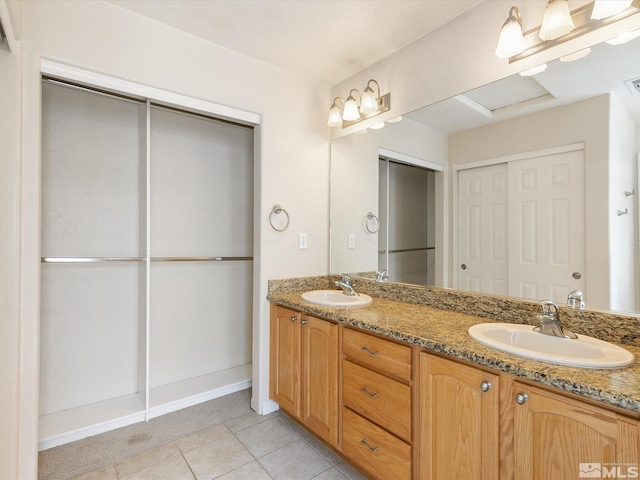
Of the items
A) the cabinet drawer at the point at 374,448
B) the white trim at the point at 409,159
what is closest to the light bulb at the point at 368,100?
the white trim at the point at 409,159

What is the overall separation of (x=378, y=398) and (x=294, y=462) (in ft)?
2.29

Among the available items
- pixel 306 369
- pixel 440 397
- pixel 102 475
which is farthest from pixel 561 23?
pixel 102 475

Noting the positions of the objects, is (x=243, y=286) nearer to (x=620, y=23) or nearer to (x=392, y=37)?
(x=392, y=37)

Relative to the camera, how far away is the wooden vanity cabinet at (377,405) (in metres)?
1.40

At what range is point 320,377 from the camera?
1.86 metres

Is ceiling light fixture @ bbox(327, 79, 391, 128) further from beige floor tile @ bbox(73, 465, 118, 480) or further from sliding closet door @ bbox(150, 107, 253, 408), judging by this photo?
beige floor tile @ bbox(73, 465, 118, 480)

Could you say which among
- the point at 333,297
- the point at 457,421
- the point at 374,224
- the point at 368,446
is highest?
the point at 374,224

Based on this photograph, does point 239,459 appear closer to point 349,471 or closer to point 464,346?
point 349,471

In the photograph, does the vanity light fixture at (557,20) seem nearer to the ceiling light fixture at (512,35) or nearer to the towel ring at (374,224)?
the ceiling light fixture at (512,35)

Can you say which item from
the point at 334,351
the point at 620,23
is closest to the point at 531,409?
the point at 334,351

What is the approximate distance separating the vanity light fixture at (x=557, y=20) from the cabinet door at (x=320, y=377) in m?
1.63

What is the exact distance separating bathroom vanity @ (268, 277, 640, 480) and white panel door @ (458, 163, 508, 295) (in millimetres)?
106

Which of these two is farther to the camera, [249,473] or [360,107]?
[360,107]

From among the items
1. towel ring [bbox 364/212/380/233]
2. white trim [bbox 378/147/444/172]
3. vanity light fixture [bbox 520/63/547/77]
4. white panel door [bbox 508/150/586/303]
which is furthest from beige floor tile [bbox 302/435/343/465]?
vanity light fixture [bbox 520/63/547/77]
